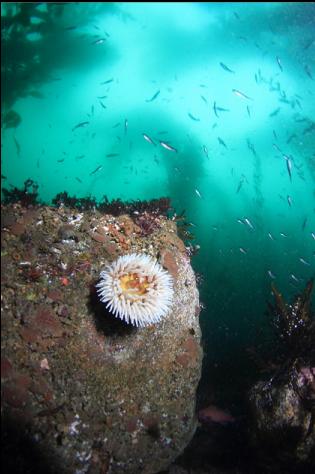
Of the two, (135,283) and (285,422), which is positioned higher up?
(135,283)

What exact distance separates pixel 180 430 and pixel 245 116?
29.2 metres

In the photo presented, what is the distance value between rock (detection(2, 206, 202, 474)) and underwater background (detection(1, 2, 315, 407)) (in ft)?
5.04

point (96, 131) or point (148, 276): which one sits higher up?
point (148, 276)

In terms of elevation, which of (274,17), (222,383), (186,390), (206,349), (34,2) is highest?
(274,17)

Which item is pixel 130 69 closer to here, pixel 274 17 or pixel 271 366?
pixel 274 17

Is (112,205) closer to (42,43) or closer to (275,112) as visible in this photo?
(42,43)

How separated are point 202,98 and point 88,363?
1956cm

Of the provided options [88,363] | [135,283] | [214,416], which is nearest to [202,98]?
[214,416]

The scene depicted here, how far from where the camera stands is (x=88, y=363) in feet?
14.9

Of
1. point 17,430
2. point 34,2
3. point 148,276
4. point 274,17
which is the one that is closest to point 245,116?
point 274,17

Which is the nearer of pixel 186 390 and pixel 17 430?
pixel 17 430

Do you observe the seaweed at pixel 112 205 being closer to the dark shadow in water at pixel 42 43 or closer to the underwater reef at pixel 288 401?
the underwater reef at pixel 288 401

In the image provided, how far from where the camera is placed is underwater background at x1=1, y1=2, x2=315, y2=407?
12.0 m

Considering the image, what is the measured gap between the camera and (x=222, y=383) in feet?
31.3
